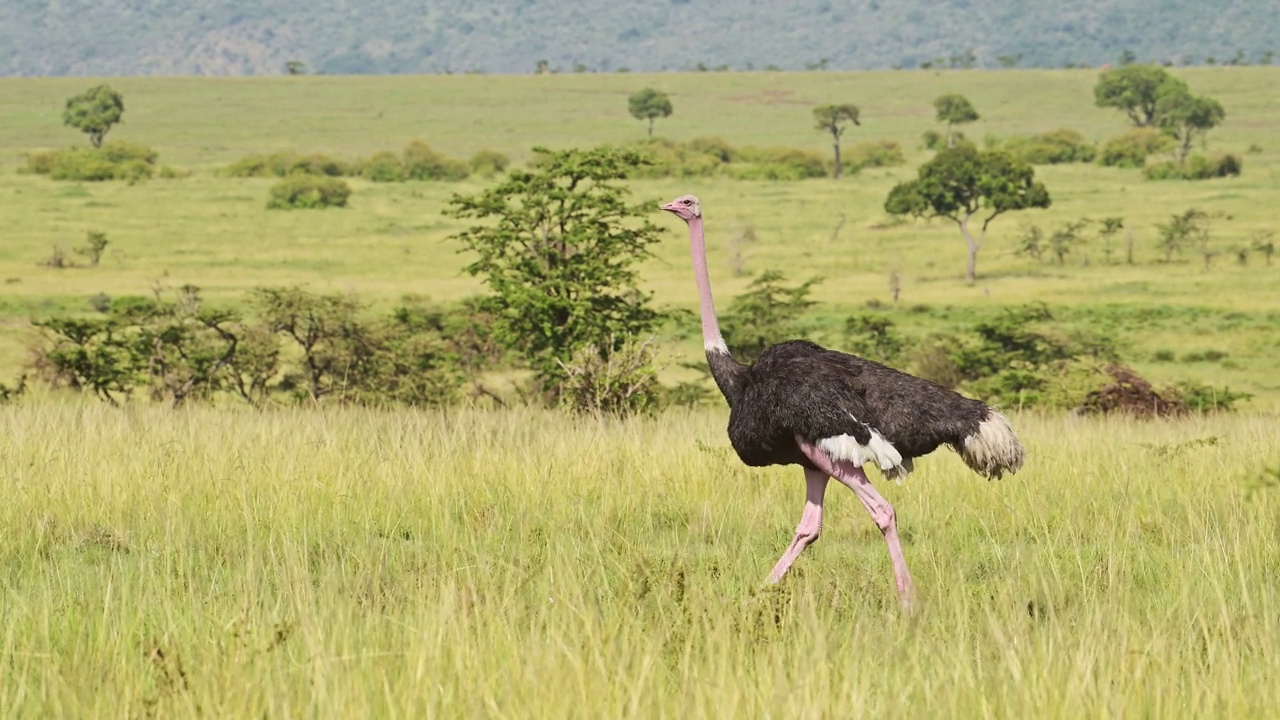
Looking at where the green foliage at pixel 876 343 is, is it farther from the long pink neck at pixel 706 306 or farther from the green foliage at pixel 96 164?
the green foliage at pixel 96 164

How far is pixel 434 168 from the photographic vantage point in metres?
68.3

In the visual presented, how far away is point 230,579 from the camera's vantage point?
5324 mm

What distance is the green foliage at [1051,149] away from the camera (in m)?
72.6

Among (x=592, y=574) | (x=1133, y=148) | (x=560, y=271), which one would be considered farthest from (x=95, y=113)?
(x=592, y=574)

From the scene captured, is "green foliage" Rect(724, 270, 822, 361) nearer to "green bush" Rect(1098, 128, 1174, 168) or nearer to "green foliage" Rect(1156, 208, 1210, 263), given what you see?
"green foliage" Rect(1156, 208, 1210, 263)

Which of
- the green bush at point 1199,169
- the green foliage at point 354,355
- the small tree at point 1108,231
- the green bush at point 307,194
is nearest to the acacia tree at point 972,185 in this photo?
the small tree at point 1108,231

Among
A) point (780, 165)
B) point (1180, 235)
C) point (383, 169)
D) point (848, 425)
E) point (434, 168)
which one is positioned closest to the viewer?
point (848, 425)

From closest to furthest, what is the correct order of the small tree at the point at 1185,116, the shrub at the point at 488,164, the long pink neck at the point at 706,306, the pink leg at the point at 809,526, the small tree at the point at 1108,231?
1. the pink leg at the point at 809,526
2. the long pink neck at the point at 706,306
3. the small tree at the point at 1108,231
4. the shrub at the point at 488,164
5. the small tree at the point at 1185,116

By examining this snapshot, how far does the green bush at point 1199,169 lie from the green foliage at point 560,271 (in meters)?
53.3

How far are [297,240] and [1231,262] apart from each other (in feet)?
82.4

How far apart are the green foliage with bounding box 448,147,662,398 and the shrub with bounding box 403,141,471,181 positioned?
53495mm

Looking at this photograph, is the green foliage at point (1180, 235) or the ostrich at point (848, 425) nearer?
the ostrich at point (848, 425)

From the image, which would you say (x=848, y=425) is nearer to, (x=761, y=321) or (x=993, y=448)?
(x=993, y=448)

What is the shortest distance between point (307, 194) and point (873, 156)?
1121 inches
